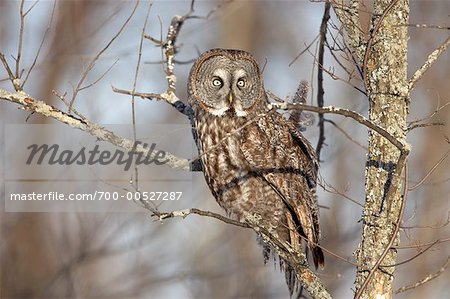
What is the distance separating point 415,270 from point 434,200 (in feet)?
2.59

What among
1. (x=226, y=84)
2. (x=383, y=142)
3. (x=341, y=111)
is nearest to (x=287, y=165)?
(x=226, y=84)

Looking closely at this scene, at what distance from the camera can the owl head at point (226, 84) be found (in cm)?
452

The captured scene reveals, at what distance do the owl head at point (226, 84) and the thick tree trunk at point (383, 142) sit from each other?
115cm

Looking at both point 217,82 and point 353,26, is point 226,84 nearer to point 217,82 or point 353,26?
point 217,82

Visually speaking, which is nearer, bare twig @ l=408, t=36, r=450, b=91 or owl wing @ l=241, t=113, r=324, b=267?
bare twig @ l=408, t=36, r=450, b=91

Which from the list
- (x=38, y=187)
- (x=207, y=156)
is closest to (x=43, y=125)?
(x=38, y=187)

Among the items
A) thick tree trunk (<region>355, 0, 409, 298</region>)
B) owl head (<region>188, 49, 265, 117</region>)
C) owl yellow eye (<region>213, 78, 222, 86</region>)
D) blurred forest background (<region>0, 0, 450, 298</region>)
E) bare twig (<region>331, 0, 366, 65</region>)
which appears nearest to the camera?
thick tree trunk (<region>355, 0, 409, 298</region>)

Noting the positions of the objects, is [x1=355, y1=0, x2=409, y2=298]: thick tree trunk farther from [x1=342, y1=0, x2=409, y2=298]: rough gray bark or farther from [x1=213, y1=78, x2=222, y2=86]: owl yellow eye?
[x1=213, y1=78, x2=222, y2=86]: owl yellow eye

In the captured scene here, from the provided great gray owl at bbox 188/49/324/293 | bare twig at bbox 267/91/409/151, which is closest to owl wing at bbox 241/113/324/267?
great gray owl at bbox 188/49/324/293

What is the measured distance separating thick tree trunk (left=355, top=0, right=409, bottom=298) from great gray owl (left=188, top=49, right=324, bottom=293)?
30.3 inches

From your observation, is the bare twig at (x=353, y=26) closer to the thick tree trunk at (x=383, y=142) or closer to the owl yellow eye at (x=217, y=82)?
the thick tree trunk at (x=383, y=142)

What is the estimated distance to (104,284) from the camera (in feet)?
26.3

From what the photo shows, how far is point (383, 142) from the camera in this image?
Result: 3420mm

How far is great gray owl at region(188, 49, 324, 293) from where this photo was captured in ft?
14.1
